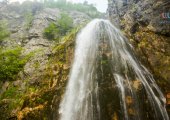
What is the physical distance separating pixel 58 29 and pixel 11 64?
32.1 feet

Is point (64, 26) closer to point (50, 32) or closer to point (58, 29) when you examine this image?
point (58, 29)

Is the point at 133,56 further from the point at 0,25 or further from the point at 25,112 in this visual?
the point at 0,25

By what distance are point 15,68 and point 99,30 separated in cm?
738

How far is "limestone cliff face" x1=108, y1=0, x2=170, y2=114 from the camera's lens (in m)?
13.4

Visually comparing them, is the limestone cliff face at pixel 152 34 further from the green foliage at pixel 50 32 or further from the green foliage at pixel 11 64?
the green foliage at pixel 11 64

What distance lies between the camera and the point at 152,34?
1546 cm

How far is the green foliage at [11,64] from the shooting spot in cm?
1514

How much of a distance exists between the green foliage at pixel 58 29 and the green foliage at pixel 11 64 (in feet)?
15.9

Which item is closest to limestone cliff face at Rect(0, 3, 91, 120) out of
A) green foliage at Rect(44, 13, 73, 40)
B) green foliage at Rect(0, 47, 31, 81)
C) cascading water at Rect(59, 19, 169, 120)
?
green foliage at Rect(0, 47, 31, 81)

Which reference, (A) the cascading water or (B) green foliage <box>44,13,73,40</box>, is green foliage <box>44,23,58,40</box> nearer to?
(B) green foliage <box>44,13,73,40</box>

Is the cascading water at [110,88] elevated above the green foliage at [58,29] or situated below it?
below

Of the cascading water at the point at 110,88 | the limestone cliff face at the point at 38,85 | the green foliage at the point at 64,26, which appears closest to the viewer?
the cascading water at the point at 110,88

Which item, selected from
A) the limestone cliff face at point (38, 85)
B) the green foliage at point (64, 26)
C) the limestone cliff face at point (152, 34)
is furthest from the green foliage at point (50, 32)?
the limestone cliff face at point (152, 34)

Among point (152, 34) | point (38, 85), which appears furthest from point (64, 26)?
point (38, 85)
